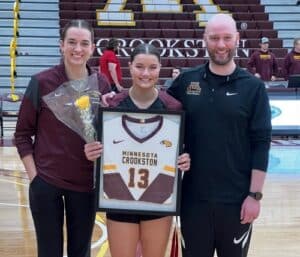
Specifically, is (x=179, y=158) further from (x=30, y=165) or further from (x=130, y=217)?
(x=30, y=165)

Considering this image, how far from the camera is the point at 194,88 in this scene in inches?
119

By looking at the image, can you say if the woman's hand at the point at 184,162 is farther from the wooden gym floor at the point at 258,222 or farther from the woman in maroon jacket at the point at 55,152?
the wooden gym floor at the point at 258,222

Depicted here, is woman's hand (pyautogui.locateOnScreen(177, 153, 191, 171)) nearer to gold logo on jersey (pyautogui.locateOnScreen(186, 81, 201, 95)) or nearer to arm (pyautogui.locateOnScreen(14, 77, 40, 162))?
gold logo on jersey (pyautogui.locateOnScreen(186, 81, 201, 95))

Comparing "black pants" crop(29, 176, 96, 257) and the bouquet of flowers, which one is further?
"black pants" crop(29, 176, 96, 257)

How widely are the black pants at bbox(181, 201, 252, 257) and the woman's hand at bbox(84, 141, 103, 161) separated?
482 mm

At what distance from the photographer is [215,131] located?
9.81 feet

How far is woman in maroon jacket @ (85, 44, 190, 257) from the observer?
304 cm

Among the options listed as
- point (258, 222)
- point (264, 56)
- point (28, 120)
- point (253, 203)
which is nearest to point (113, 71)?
point (264, 56)

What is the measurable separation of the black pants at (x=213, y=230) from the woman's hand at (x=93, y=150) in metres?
0.48

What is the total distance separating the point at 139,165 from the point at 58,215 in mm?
495

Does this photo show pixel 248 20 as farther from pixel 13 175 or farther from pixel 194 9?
pixel 13 175

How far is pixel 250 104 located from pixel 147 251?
86cm

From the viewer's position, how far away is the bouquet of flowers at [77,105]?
305cm

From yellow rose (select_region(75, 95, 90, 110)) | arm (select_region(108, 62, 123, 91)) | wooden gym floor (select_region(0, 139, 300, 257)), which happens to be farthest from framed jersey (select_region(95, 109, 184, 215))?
arm (select_region(108, 62, 123, 91))
